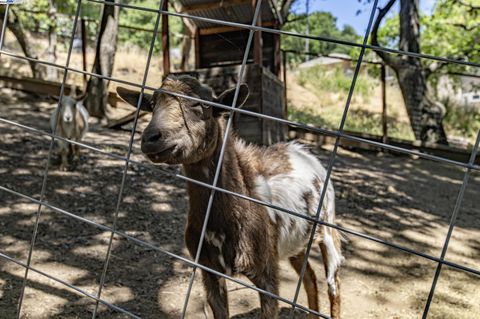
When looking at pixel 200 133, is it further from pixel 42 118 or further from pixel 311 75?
pixel 311 75

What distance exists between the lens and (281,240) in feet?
10.3

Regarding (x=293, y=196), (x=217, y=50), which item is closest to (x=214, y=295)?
(x=293, y=196)

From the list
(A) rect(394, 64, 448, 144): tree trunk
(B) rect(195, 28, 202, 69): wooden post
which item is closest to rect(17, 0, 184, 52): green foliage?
(B) rect(195, 28, 202, 69): wooden post

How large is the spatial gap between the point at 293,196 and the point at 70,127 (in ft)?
16.9

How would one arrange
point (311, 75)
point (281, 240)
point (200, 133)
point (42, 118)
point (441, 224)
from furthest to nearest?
point (311, 75) → point (42, 118) → point (441, 224) → point (281, 240) → point (200, 133)

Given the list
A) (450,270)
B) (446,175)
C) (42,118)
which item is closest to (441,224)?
(450,270)

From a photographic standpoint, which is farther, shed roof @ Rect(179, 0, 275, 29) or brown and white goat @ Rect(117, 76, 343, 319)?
shed roof @ Rect(179, 0, 275, 29)

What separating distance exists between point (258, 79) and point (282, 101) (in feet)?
6.71

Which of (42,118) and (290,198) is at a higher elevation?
(290,198)

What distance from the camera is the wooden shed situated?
8.28 meters

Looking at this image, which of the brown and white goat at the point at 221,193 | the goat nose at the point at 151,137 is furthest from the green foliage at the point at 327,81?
the goat nose at the point at 151,137

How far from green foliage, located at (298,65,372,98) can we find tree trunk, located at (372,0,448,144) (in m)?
7.48

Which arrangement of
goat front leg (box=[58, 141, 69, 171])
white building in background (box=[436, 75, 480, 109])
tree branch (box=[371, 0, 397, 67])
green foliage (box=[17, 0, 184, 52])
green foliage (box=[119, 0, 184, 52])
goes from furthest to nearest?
Result: green foliage (box=[119, 0, 184, 52]), white building in background (box=[436, 75, 480, 109]), green foliage (box=[17, 0, 184, 52]), tree branch (box=[371, 0, 397, 67]), goat front leg (box=[58, 141, 69, 171])

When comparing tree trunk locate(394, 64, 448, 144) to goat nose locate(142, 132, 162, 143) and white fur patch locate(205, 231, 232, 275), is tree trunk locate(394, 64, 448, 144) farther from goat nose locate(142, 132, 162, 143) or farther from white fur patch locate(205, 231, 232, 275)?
goat nose locate(142, 132, 162, 143)
